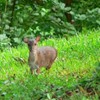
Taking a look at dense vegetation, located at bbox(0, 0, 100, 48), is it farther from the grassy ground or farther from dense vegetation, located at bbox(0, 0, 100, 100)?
the grassy ground

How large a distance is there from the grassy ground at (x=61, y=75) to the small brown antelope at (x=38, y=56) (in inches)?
5.2

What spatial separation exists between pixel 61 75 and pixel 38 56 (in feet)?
1.71

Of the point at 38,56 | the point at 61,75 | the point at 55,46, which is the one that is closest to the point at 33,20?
the point at 55,46

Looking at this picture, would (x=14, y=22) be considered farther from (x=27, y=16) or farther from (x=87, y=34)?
(x=87, y=34)

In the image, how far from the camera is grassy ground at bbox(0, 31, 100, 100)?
632 centimetres

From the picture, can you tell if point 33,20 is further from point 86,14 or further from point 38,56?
point 38,56

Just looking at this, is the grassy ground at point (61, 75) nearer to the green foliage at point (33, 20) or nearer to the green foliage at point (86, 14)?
the green foliage at point (86, 14)

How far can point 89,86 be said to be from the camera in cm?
646

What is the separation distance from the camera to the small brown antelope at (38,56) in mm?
7891

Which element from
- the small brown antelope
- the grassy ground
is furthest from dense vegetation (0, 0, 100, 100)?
the small brown antelope

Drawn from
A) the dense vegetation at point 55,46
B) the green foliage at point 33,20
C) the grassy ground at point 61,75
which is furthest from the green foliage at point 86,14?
the grassy ground at point 61,75

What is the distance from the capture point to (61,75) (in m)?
7.91

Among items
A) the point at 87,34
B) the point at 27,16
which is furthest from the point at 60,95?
the point at 27,16

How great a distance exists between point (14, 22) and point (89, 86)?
6.45 metres
